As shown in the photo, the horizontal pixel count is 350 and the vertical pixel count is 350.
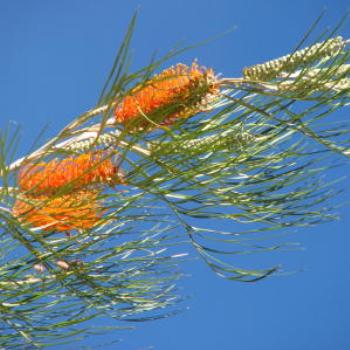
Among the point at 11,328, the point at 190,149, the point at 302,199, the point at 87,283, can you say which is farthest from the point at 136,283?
the point at 190,149

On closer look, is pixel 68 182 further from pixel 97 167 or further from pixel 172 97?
pixel 172 97

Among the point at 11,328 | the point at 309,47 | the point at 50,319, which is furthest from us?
the point at 50,319

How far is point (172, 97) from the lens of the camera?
26.8 inches

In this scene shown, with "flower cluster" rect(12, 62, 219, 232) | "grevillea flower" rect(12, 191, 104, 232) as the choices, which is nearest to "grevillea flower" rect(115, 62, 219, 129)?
"flower cluster" rect(12, 62, 219, 232)

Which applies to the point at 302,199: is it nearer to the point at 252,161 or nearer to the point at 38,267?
the point at 252,161

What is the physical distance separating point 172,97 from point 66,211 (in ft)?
0.70

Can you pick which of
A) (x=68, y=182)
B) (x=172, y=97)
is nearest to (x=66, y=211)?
(x=68, y=182)

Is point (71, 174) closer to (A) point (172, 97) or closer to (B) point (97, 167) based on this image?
(B) point (97, 167)

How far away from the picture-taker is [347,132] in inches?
31.9

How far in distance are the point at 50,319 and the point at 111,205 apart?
0.37m

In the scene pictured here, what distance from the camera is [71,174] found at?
0.75 meters

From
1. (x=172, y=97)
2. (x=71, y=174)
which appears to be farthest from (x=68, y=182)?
(x=172, y=97)

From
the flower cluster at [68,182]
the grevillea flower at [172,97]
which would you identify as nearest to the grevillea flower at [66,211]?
the flower cluster at [68,182]

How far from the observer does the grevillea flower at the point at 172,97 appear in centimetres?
67
